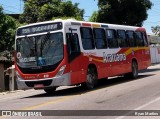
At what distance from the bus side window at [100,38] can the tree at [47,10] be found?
20154mm

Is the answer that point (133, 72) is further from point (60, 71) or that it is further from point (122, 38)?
point (60, 71)

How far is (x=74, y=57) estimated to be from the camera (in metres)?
16.4

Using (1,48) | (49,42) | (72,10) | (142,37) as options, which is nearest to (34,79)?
(49,42)

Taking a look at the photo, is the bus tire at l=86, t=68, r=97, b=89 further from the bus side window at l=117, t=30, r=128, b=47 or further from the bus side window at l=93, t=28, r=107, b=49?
the bus side window at l=117, t=30, r=128, b=47

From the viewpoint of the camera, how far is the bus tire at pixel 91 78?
17.5 metres

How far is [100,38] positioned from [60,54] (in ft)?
11.5

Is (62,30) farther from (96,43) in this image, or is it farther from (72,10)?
(72,10)

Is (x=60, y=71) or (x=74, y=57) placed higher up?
(x=74, y=57)

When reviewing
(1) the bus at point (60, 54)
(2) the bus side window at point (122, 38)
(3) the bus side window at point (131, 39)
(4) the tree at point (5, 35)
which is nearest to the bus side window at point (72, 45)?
(1) the bus at point (60, 54)

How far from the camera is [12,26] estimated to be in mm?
35125

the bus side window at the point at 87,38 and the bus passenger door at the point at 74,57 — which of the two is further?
the bus side window at the point at 87,38

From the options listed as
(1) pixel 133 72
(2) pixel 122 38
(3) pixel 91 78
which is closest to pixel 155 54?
(1) pixel 133 72

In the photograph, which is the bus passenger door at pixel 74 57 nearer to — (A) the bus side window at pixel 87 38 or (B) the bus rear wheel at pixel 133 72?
(A) the bus side window at pixel 87 38

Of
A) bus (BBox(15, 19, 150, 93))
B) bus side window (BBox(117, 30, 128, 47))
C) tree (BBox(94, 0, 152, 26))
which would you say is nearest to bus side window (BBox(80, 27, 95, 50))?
bus (BBox(15, 19, 150, 93))
